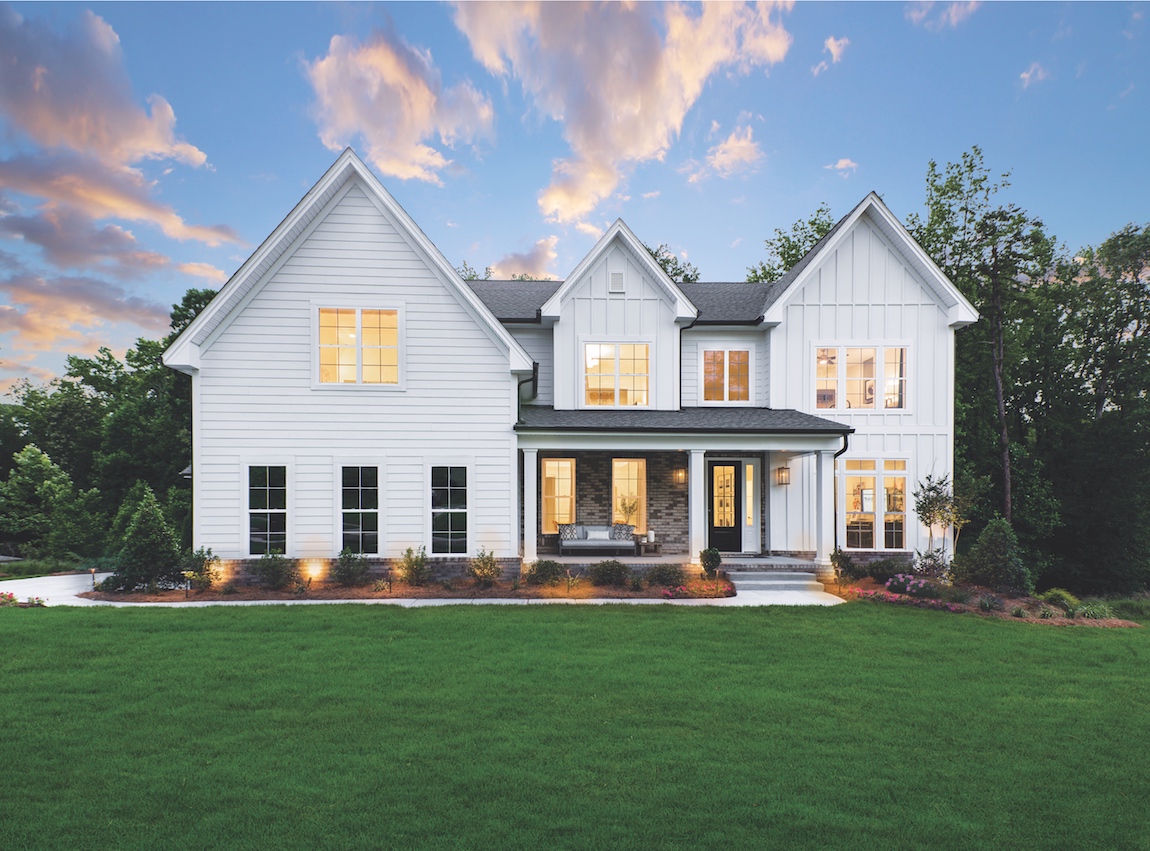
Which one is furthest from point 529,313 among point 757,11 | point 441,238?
point 441,238

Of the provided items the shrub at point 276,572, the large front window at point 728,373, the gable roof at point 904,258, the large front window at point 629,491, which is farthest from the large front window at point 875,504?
the shrub at point 276,572

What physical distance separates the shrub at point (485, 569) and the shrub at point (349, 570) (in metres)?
2.25

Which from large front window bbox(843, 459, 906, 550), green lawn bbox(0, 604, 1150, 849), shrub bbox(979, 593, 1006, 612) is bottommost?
shrub bbox(979, 593, 1006, 612)

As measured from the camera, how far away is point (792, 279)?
15297mm

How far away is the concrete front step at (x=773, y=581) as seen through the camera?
499 inches

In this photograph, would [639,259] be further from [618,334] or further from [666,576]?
[666,576]

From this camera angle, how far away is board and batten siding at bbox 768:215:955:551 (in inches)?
595

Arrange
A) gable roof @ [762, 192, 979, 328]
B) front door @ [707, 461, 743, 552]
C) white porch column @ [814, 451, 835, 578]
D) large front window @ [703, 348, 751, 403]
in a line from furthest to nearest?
large front window @ [703, 348, 751, 403]
front door @ [707, 461, 743, 552]
gable roof @ [762, 192, 979, 328]
white porch column @ [814, 451, 835, 578]

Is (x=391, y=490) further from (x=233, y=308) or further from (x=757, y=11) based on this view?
(x=757, y=11)

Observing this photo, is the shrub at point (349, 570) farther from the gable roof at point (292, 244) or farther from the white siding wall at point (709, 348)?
the white siding wall at point (709, 348)

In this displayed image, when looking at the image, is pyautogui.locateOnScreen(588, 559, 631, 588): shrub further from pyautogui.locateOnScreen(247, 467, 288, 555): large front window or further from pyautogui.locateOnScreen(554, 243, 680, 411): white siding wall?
pyautogui.locateOnScreen(247, 467, 288, 555): large front window

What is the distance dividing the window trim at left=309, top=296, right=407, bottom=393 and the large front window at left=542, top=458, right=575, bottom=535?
193 inches

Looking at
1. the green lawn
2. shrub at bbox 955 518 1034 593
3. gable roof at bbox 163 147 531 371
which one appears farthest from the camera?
shrub at bbox 955 518 1034 593

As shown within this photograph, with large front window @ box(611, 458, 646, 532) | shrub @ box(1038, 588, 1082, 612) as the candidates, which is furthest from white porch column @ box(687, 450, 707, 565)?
shrub @ box(1038, 588, 1082, 612)
